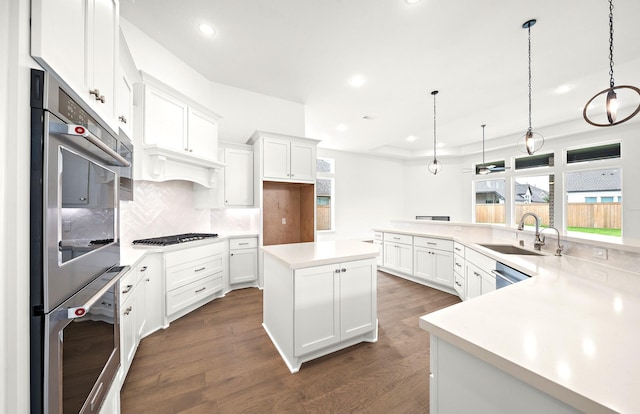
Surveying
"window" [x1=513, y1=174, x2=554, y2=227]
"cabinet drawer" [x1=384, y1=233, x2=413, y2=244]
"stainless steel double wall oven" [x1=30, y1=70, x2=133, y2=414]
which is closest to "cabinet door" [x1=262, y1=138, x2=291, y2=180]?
"cabinet drawer" [x1=384, y1=233, x2=413, y2=244]

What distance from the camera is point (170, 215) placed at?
3168mm

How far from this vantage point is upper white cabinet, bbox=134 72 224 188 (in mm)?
2496

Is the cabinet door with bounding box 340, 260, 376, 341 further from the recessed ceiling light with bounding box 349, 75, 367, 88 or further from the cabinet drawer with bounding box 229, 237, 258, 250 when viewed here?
the recessed ceiling light with bounding box 349, 75, 367, 88

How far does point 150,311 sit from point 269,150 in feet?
8.30

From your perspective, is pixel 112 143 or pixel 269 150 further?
pixel 269 150

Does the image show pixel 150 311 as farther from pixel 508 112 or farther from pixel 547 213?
pixel 547 213

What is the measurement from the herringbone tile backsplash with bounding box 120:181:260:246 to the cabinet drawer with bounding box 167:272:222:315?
752 millimetres

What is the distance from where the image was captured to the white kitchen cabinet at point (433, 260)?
3.56 m

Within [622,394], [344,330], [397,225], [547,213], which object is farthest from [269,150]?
[547,213]

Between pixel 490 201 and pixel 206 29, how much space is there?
823 centimetres

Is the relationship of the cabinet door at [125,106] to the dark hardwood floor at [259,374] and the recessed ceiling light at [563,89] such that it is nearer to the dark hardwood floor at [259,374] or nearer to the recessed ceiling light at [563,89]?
the dark hardwood floor at [259,374]

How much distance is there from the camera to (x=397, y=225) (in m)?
5.26

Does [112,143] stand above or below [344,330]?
above

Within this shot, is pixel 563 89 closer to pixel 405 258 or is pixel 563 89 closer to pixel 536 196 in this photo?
pixel 536 196
